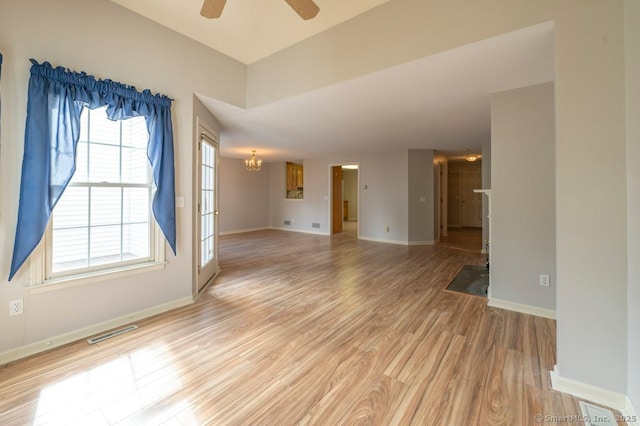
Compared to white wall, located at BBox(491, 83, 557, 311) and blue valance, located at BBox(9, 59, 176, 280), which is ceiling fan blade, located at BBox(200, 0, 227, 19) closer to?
blue valance, located at BBox(9, 59, 176, 280)

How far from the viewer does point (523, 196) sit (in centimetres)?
279

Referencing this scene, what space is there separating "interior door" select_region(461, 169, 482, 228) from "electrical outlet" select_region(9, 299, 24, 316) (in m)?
11.3

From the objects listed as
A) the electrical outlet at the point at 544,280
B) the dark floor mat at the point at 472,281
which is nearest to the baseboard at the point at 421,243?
the dark floor mat at the point at 472,281

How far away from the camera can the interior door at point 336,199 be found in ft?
27.3

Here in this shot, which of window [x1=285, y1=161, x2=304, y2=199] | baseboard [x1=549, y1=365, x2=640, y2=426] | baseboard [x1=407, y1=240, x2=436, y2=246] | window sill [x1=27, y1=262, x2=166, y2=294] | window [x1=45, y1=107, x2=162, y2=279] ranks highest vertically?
window [x1=285, y1=161, x2=304, y2=199]

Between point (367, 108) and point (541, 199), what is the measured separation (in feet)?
7.30

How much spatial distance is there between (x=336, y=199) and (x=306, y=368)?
687cm

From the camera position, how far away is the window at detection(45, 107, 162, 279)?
7.32ft

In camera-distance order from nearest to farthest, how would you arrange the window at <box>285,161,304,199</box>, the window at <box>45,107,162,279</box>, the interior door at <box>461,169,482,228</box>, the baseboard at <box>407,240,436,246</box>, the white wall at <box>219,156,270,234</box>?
the window at <box>45,107,162,279</box>
the baseboard at <box>407,240,436,246</box>
the white wall at <box>219,156,270,234</box>
the window at <box>285,161,304,199</box>
the interior door at <box>461,169,482,228</box>

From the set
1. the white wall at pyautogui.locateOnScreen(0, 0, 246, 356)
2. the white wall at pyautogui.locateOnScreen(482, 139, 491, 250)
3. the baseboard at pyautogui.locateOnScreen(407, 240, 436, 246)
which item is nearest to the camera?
the white wall at pyautogui.locateOnScreen(0, 0, 246, 356)

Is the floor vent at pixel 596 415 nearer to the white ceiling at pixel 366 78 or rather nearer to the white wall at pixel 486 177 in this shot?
the white ceiling at pixel 366 78

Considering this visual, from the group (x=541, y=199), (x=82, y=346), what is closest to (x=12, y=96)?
(x=82, y=346)

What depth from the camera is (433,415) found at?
4.84 feet

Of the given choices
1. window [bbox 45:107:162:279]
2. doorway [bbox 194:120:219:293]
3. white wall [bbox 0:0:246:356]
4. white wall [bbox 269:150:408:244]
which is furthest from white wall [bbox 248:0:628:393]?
white wall [bbox 269:150:408:244]
